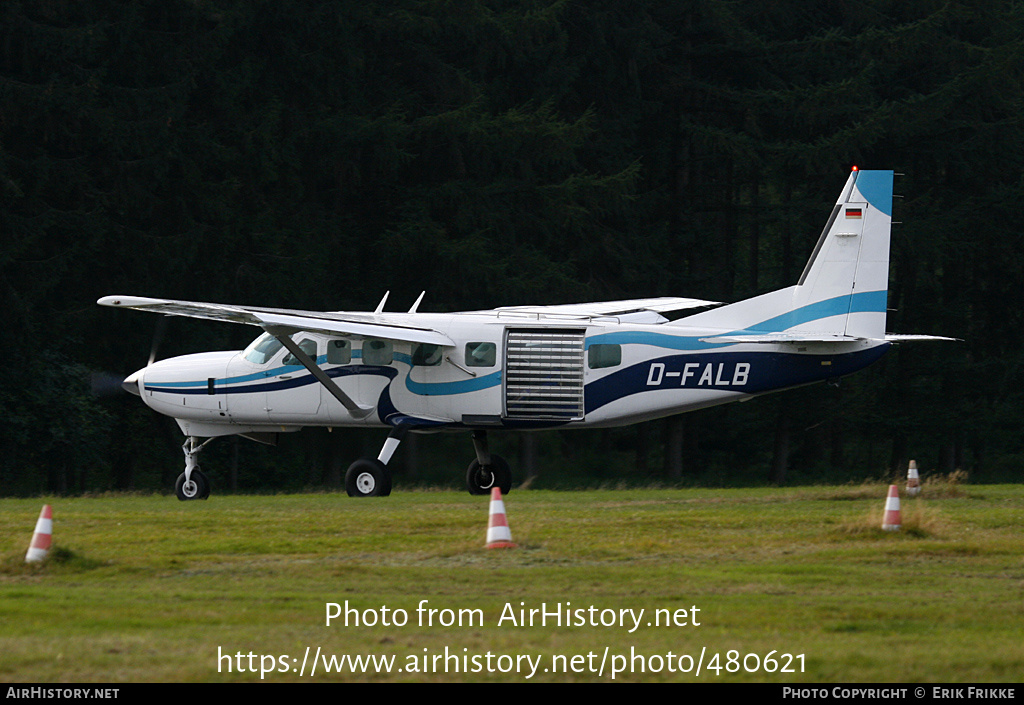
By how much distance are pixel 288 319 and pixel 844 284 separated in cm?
762

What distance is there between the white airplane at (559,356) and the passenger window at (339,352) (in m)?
0.01

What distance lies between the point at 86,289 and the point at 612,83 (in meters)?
17.2

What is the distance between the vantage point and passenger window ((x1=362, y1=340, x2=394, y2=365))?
818 inches

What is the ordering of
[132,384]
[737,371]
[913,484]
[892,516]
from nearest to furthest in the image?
[892,516] < [737,371] < [913,484] < [132,384]

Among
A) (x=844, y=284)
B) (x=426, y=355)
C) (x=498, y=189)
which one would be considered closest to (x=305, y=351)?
(x=426, y=355)

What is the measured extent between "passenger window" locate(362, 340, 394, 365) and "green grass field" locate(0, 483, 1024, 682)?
3469 mm

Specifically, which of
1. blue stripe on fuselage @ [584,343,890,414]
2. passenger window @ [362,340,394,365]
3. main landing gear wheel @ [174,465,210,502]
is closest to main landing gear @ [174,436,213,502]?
main landing gear wheel @ [174,465,210,502]

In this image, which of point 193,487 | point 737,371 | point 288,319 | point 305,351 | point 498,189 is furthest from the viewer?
point 498,189

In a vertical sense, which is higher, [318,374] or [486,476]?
[318,374]

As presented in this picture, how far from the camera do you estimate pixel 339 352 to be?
20828mm

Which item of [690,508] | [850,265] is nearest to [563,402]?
[690,508]

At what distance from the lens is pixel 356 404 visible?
20.8m

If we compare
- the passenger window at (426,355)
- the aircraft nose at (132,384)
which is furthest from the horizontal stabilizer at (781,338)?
the aircraft nose at (132,384)

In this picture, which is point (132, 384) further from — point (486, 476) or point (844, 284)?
point (844, 284)
